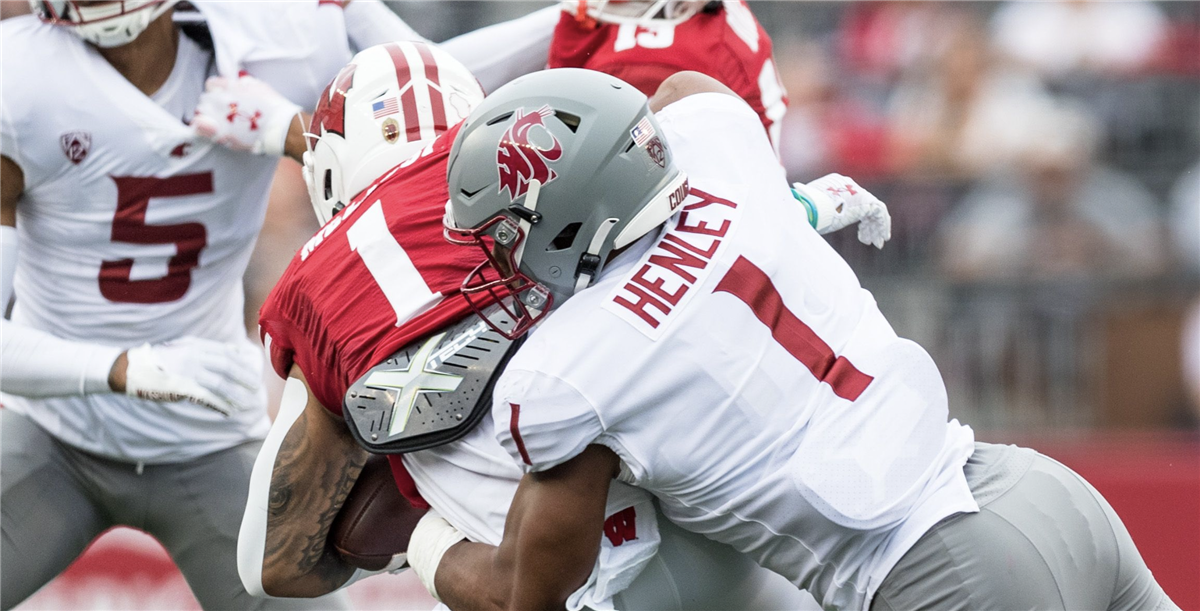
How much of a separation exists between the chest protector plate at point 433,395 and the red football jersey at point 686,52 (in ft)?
3.65

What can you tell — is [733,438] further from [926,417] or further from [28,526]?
[28,526]

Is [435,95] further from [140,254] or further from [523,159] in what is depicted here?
[140,254]

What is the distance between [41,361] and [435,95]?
106 centimetres

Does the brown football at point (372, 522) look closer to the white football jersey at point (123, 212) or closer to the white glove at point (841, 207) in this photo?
the white football jersey at point (123, 212)

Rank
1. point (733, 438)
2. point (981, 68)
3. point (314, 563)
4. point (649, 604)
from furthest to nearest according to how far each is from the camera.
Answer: point (981, 68) < point (314, 563) < point (649, 604) < point (733, 438)

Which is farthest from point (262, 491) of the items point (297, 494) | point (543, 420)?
point (543, 420)

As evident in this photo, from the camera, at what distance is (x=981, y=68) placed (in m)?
6.54

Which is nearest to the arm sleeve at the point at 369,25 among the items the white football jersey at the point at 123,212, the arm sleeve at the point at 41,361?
the white football jersey at the point at 123,212

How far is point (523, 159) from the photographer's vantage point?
2170 mm

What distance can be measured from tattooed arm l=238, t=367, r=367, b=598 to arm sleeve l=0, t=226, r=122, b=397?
0.55 meters

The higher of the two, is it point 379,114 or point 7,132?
point 379,114

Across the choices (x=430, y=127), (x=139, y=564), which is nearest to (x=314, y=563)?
(x=430, y=127)

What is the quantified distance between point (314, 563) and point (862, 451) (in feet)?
3.72

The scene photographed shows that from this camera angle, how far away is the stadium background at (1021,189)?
574 cm
